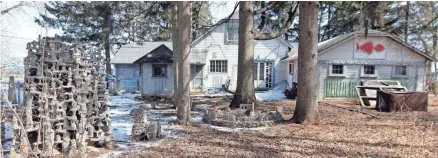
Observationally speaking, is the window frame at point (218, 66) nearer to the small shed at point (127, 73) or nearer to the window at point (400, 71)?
the small shed at point (127, 73)

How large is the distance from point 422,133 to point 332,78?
765 centimetres

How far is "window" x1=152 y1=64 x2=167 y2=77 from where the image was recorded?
16.8m

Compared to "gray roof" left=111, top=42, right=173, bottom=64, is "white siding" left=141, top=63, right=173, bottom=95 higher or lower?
lower

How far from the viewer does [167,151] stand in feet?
16.4

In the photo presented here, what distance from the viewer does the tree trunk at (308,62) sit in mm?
7199

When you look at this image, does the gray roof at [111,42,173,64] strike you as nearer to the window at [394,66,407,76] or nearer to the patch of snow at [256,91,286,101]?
the patch of snow at [256,91,286,101]

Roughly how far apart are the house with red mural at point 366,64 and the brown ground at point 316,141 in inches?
243

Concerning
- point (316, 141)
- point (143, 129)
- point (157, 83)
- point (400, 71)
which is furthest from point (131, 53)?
point (316, 141)

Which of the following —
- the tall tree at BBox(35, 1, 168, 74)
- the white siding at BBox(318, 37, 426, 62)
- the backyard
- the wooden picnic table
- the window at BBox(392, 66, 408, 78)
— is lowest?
the backyard

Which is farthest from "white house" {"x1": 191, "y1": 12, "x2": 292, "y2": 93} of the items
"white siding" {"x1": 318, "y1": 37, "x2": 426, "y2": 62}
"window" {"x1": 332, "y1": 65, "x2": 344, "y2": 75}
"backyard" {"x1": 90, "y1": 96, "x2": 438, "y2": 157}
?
"backyard" {"x1": 90, "y1": 96, "x2": 438, "y2": 157}

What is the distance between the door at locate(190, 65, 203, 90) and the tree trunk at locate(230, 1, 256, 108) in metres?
9.48

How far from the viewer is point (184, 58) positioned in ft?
24.2

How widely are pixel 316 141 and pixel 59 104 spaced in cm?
476

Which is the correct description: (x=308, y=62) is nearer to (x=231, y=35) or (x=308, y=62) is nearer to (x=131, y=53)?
(x=231, y=35)
